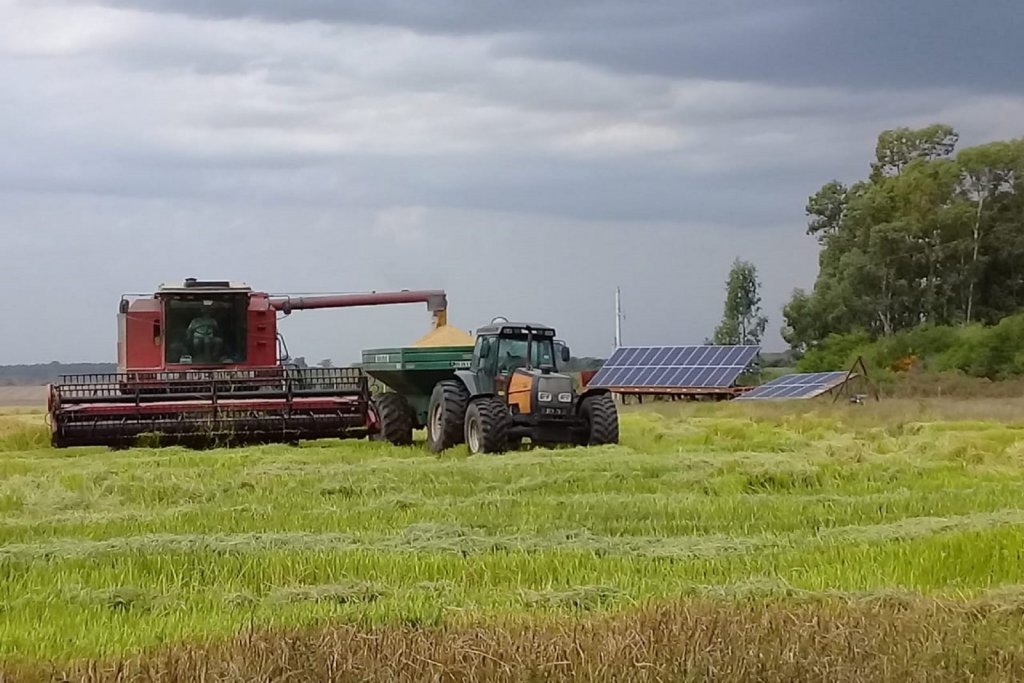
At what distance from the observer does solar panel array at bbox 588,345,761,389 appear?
1786 inches

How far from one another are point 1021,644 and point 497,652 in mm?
2268

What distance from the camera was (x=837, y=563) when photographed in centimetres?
816

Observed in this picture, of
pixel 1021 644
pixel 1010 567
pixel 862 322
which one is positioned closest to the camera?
pixel 1021 644

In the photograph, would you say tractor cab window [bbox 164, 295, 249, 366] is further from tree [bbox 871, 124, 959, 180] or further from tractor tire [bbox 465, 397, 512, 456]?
tree [bbox 871, 124, 959, 180]

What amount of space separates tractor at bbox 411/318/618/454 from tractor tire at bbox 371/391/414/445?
1.61 meters

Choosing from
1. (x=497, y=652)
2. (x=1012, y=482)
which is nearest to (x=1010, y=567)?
(x=497, y=652)

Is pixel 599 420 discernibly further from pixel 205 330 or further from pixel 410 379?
pixel 205 330

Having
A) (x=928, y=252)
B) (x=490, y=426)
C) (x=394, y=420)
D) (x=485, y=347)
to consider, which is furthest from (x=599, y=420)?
(x=928, y=252)

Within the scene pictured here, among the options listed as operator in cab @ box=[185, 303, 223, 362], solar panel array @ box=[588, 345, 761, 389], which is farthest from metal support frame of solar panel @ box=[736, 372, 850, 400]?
operator in cab @ box=[185, 303, 223, 362]

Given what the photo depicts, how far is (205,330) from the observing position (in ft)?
69.4

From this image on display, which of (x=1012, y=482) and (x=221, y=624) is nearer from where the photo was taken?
(x=221, y=624)

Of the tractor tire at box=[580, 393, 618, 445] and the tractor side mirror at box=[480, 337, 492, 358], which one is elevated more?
the tractor side mirror at box=[480, 337, 492, 358]

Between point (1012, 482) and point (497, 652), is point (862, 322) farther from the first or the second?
point (497, 652)

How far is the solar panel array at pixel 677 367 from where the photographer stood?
45.4 metres
